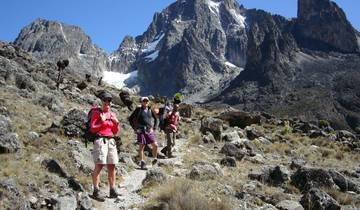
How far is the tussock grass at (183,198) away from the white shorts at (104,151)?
141 cm

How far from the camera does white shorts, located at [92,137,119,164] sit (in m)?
12.1

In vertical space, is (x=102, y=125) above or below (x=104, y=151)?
above

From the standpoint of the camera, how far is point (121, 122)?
2720 cm

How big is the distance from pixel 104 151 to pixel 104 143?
0.19 meters

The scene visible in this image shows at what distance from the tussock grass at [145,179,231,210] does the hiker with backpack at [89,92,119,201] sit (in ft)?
4.30

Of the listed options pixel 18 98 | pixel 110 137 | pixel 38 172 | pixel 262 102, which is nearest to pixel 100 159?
pixel 110 137

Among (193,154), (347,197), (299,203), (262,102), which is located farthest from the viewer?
(262,102)

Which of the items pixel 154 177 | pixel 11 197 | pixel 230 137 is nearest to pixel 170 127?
pixel 154 177

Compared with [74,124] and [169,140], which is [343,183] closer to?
[169,140]

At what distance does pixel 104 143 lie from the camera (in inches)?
480

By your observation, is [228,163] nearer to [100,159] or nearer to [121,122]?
[100,159]

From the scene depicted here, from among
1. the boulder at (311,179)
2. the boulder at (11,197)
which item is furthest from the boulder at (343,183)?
the boulder at (11,197)

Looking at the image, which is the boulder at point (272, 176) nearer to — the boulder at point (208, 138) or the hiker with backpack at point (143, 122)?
the hiker with backpack at point (143, 122)

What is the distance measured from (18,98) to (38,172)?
1322 cm
